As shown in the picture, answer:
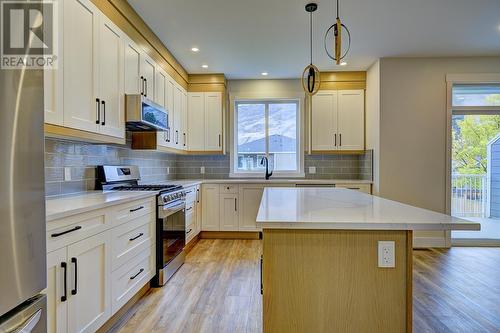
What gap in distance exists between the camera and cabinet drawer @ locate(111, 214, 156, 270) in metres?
2.06

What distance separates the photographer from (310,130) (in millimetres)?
4824

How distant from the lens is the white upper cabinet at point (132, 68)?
2725 millimetres

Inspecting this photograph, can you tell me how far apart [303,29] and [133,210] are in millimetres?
2660

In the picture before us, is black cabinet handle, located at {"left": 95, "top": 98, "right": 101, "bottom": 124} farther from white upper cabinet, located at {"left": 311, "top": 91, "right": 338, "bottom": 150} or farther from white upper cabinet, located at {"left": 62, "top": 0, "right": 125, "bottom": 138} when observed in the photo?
white upper cabinet, located at {"left": 311, "top": 91, "right": 338, "bottom": 150}

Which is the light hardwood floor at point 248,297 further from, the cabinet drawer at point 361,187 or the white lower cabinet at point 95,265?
the cabinet drawer at point 361,187

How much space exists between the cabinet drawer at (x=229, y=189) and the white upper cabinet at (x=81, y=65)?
2.60 m

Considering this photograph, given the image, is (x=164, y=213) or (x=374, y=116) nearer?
(x=164, y=213)

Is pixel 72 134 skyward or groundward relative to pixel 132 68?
groundward

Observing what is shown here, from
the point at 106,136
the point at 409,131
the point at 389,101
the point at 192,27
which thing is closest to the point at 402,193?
the point at 409,131

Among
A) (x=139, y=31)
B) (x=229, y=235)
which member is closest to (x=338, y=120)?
(x=229, y=235)

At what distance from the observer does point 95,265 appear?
71.4 inches

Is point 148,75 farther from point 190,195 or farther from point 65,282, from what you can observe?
point 65,282

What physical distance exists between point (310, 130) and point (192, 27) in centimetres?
254

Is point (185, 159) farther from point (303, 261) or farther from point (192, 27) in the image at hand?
point (303, 261)
